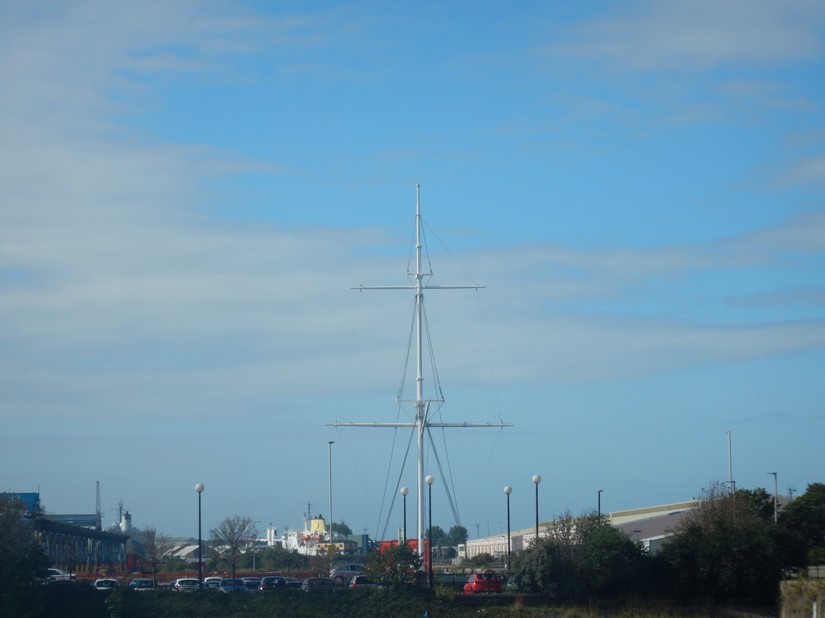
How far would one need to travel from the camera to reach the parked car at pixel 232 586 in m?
50.0

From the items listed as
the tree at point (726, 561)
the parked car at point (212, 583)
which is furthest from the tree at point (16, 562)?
the tree at point (726, 561)

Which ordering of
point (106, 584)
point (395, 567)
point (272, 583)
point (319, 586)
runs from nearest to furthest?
1. point (395, 567)
2. point (319, 586)
3. point (106, 584)
4. point (272, 583)

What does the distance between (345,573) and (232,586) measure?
805 cm

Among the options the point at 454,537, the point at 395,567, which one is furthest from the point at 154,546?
the point at 454,537

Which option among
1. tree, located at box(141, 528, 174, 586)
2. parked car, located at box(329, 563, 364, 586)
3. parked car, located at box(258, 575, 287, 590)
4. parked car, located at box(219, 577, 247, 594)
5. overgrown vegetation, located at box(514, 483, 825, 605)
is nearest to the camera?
overgrown vegetation, located at box(514, 483, 825, 605)

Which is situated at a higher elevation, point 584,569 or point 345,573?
point 584,569

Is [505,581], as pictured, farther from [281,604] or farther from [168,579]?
[168,579]

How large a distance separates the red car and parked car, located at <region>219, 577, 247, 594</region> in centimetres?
1035

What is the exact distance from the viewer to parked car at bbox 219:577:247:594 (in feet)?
164

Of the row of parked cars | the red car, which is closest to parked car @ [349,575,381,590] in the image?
the row of parked cars

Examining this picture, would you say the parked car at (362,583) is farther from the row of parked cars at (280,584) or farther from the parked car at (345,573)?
the parked car at (345,573)

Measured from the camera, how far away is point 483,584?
47.8m

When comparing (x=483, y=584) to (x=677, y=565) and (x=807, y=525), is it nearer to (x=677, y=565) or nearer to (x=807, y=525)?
(x=677, y=565)

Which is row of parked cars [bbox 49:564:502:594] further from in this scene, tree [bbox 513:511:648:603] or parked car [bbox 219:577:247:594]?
tree [bbox 513:511:648:603]
